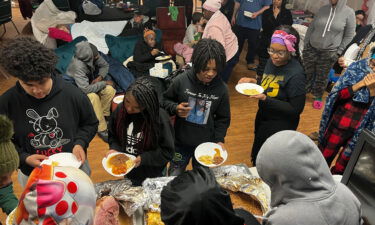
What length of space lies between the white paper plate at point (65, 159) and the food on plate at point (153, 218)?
22.3 inches

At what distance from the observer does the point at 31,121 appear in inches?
67.7

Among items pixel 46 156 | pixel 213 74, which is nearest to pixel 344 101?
pixel 213 74

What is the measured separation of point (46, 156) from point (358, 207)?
169cm

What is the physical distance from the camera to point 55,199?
0.95 m

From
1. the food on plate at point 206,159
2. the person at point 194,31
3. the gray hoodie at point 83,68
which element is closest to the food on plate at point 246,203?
the food on plate at point 206,159

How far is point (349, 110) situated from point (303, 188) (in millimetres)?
1449

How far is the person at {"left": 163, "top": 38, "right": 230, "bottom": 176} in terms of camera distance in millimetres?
2064

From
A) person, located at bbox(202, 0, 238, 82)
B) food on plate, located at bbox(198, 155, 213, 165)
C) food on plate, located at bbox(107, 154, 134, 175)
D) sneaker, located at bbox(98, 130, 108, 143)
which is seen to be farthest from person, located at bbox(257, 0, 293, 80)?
food on plate, located at bbox(107, 154, 134, 175)

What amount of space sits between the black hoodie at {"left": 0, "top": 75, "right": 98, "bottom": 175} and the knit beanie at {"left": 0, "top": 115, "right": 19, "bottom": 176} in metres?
0.55

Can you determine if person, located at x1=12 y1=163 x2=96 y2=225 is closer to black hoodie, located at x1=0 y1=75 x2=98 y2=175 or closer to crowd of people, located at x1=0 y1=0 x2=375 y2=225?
crowd of people, located at x1=0 y1=0 x2=375 y2=225

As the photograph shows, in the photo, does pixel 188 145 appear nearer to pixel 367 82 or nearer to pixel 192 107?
pixel 192 107

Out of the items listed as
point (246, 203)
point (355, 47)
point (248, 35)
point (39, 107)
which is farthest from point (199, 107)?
point (248, 35)

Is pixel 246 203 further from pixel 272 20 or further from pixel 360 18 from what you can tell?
pixel 360 18

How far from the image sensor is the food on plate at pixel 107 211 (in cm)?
133
